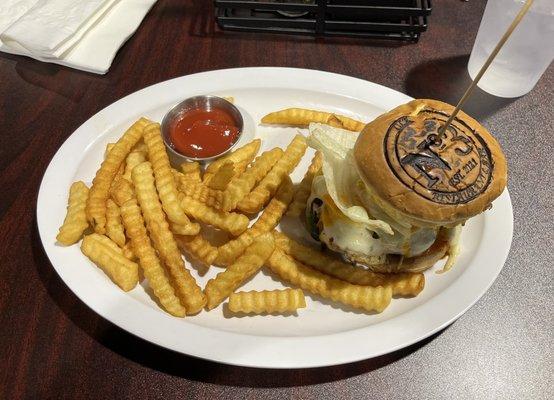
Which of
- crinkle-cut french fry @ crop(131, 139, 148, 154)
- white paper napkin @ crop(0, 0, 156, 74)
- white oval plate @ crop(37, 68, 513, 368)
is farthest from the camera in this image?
white paper napkin @ crop(0, 0, 156, 74)

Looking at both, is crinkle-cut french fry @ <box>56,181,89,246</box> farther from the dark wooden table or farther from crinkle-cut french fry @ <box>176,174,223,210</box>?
crinkle-cut french fry @ <box>176,174,223,210</box>

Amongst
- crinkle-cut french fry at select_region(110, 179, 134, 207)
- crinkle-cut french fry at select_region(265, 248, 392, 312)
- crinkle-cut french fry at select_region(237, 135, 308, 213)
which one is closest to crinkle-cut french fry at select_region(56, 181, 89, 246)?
crinkle-cut french fry at select_region(110, 179, 134, 207)

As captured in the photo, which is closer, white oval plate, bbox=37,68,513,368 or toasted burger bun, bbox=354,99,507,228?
toasted burger bun, bbox=354,99,507,228

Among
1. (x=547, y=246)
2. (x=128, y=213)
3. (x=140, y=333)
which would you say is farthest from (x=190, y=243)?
(x=547, y=246)

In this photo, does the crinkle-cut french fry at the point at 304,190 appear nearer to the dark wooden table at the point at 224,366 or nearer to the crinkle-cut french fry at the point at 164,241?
the crinkle-cut french fry at the point at 164,241

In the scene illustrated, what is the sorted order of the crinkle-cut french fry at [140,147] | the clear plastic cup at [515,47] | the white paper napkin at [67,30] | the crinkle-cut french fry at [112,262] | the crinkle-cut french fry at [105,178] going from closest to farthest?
the crinkle-cut french fry at [112,262]
the crinkle-cut french fry at [105,178]
the crinkle-cut french fry at [140,147]
the clear plastic cup at [515,47]
the white paper napkin at [67,30]

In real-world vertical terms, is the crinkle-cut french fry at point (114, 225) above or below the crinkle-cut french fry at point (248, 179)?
below

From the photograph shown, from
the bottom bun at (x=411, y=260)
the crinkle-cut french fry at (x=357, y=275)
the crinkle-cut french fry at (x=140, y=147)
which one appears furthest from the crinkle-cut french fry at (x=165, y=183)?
the bottom bun at (x=411, y=260)
